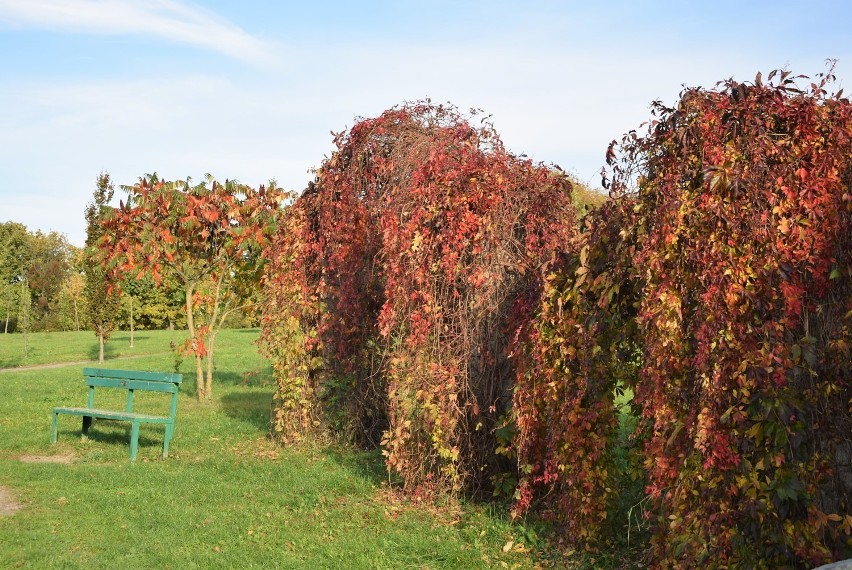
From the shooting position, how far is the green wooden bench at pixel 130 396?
9.13 m

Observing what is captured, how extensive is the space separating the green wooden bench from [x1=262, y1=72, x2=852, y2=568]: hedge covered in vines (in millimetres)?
3381

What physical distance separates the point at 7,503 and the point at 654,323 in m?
6.04

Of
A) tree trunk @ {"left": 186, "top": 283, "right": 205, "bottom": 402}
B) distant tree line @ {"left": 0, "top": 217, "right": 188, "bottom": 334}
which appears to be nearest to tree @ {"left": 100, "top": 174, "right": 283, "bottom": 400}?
tree trunk @ {"left": 186, "top": 283, "right": 205, "bottom": 402}

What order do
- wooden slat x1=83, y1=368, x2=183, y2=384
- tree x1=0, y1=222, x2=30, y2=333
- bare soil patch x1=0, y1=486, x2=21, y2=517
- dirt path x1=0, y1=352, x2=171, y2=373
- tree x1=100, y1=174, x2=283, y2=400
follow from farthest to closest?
tree x1=0, y1=222, x2=30, y2=333 → dirt path x1=0, y1=352, x2=171, y2=373 → tree x1=100, y1=174, x2=283, y2=400 → wooden slat x1=83, y1=368, x2=183, y2=384 → bare soil patch x1=0, y1=486, x2=21, y2=517

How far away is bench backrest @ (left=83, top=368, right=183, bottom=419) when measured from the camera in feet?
31.2

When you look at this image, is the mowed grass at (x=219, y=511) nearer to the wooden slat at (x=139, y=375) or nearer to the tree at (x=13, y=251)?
the wooden slat at (x=139, y=375)

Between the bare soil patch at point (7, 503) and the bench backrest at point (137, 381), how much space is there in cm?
210

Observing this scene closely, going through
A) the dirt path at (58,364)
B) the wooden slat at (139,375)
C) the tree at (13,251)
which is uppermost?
the tree at (13,251)

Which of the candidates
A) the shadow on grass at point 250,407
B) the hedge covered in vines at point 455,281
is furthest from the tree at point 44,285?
the hedge covered in vines at point 455,281

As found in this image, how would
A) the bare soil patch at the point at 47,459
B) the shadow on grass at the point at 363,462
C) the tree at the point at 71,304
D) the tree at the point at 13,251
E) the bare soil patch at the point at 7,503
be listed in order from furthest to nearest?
the tree at the point at 13,251, the tree at the point at 71,304, the bare soil patch at the point at 47,459, the shadow on grass at the point at 363,462, the bare soil patch at the point at 7,503

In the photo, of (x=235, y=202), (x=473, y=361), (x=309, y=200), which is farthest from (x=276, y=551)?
(x=235, y=202)

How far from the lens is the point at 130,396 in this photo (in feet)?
34.1

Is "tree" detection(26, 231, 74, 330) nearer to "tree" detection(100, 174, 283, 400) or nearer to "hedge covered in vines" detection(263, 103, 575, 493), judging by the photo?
"tree" detection(100, 174, 283, 400)

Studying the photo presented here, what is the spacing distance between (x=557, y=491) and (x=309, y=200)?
470cm
